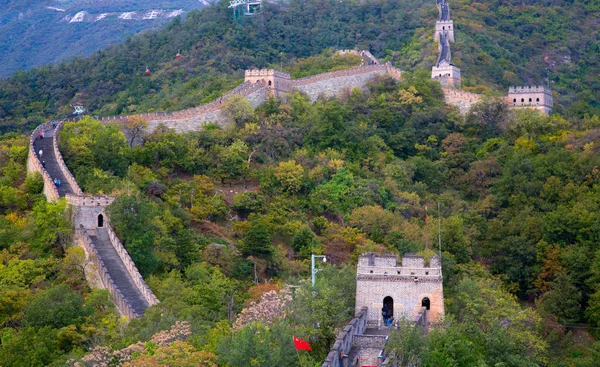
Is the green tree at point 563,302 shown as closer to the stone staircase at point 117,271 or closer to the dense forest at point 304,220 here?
the dense forest at point 304,220

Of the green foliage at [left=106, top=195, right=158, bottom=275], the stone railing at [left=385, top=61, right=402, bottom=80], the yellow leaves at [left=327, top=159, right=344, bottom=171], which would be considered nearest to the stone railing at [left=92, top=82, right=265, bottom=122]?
the yellow leaves at [left=327, top=159, right=344, bottom=171]

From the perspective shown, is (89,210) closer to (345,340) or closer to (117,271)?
(117,271)

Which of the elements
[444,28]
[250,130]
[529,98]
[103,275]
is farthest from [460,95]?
[103,275]

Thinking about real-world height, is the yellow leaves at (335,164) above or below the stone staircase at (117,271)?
above

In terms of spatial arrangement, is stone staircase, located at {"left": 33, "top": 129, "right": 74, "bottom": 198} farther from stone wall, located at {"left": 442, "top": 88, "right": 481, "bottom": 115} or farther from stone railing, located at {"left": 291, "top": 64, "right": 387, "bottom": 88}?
stone wall, located at {"left": 442, "top": 88, "right": 481, "bottom": 115}

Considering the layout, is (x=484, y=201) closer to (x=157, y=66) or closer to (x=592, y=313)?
(x=592, y=313)

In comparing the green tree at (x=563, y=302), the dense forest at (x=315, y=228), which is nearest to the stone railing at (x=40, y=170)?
the dense forest at (x=315, y=228)

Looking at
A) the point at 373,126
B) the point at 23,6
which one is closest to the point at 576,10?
the point at 373,126
